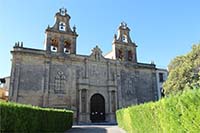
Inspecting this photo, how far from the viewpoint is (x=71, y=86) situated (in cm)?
2472

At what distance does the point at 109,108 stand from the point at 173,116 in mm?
20418

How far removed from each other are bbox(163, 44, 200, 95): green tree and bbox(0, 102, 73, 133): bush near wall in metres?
11.0

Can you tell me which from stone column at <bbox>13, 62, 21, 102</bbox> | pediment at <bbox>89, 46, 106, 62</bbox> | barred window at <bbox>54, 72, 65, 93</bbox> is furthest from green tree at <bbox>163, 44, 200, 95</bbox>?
stone column at <bbox>13, 62, 21, 102</bbox>

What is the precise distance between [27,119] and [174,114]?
5.47 m

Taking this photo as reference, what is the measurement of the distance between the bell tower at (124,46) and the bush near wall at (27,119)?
1797 cm

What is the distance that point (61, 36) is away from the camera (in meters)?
25.9

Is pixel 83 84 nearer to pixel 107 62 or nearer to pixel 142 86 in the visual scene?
pixel 107 62

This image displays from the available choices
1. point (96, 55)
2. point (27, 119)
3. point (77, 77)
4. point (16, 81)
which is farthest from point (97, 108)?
point (27, 119)

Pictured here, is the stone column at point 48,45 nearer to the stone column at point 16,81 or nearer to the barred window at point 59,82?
the barred window at point 59,82

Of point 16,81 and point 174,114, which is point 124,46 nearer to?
point 16,81

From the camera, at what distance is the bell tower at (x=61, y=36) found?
2545 cm

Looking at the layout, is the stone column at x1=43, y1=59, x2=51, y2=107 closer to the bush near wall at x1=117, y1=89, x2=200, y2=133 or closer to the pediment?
the pediment

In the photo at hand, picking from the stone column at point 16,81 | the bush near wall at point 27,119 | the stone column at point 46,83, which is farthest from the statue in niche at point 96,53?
the bush near wall at point 27,119

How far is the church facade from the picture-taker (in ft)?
75.0
